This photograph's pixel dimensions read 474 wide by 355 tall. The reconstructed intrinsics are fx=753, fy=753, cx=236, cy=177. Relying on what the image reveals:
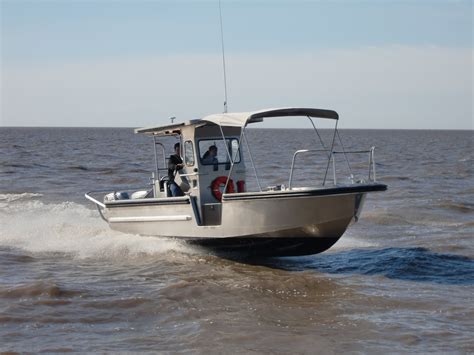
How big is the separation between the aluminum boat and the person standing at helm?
107 mm

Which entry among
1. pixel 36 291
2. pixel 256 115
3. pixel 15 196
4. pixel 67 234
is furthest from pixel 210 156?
pixel 15 196

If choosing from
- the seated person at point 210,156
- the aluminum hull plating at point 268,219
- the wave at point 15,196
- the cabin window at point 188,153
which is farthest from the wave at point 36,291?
the wave at point 15,196

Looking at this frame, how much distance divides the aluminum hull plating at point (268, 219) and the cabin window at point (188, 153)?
870mm

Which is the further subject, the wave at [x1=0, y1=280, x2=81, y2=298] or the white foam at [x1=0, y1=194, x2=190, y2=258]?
the white foam at [x1=0, y1=194, x2=190, y2=258]

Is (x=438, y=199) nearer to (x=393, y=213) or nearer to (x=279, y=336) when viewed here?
(x=393, y=213)

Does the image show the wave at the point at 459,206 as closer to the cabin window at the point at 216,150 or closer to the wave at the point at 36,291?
the cabin window at the point at 216,150

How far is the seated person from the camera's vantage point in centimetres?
1479

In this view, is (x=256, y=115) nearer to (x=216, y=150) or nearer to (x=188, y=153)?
(x=216, y=150)

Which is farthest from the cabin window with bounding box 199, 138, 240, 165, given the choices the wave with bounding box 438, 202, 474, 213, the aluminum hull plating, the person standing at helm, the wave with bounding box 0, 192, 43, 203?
the wave with bounding box 0, 192, 43, 203

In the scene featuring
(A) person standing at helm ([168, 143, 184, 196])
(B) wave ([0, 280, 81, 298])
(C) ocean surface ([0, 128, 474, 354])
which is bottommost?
(C) ocean surface ([0, 128, 474, 354])

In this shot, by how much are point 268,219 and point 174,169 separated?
2811 millimetres

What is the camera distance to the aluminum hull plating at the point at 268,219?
12719 millimetres

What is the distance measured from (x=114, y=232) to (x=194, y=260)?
285 centimetres

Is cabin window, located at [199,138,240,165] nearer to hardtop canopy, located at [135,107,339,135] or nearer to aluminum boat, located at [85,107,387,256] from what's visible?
aluminum boat, located at [85,107,387,256]
